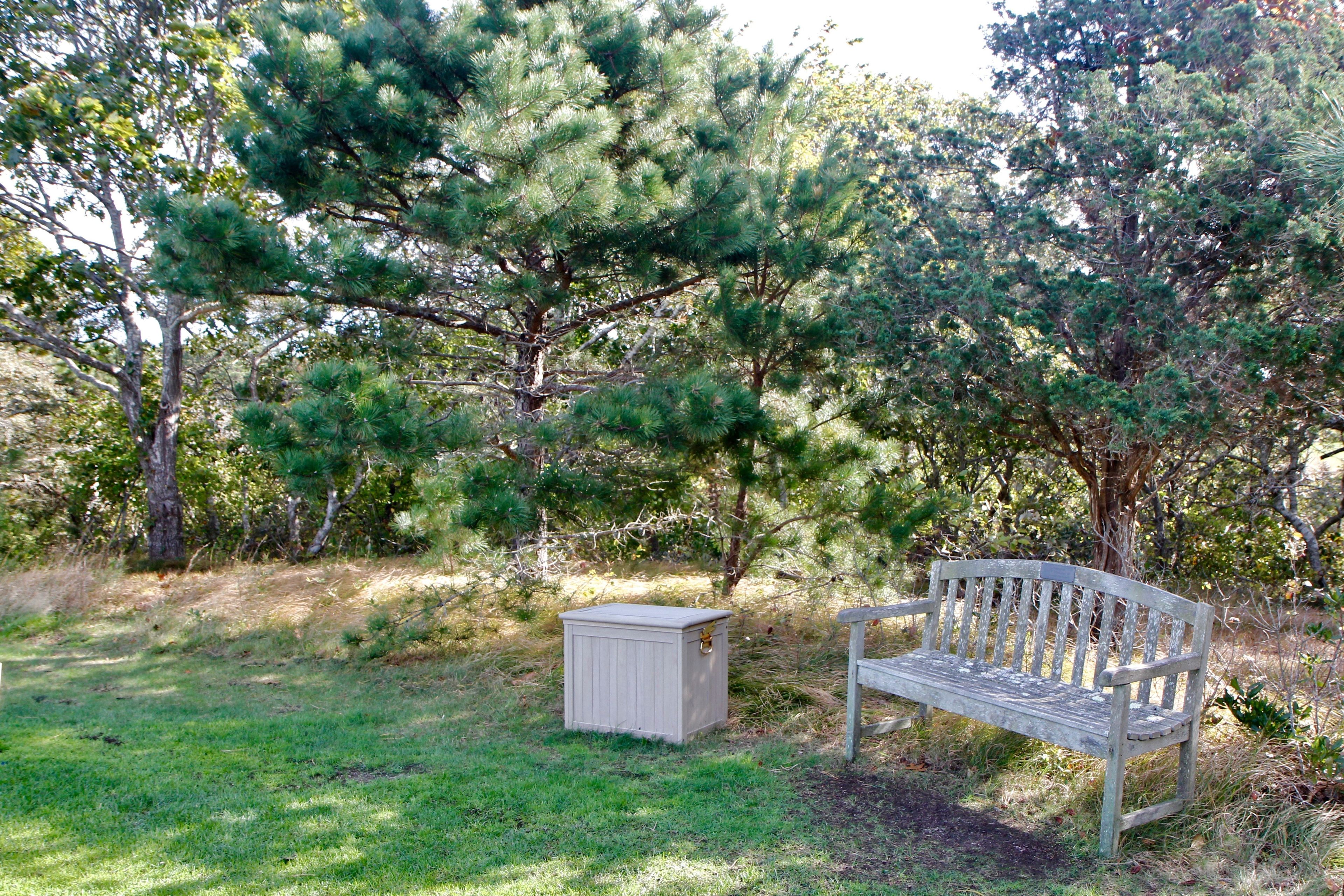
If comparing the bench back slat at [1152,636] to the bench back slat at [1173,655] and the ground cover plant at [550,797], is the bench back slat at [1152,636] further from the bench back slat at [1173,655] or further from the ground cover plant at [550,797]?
the ground cover plant at [550,797]

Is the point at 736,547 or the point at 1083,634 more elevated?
the point at 1083,634

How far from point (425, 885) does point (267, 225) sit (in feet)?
15.2

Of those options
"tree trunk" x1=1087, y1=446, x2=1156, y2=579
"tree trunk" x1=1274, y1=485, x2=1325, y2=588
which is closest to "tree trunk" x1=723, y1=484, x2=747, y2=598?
"tree trunk" x1=1087, y1=446, x2=1156, y2=579

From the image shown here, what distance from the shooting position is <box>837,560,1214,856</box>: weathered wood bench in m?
3.43

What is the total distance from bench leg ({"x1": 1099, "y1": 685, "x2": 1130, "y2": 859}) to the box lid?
2019 millimetres

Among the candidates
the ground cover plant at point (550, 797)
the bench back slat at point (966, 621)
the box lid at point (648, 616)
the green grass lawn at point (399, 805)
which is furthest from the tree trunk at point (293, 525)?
the bench back slat at point (966, 621)

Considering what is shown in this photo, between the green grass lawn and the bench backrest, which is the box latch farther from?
the bench backrest

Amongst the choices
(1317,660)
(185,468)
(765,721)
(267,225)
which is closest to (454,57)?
(267,225)

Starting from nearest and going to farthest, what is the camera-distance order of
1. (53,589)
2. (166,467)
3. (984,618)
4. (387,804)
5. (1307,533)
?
(387,804) → (984,618) → (1307,533) → (53,589) → (166,467)

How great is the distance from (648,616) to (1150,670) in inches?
98.6

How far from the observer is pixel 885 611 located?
4.66m

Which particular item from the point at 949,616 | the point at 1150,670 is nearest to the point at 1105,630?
the point at 1150,670

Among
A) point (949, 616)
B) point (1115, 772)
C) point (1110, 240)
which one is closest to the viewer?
point (1115, 772)

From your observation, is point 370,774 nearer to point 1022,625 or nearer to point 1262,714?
point 1022,625
